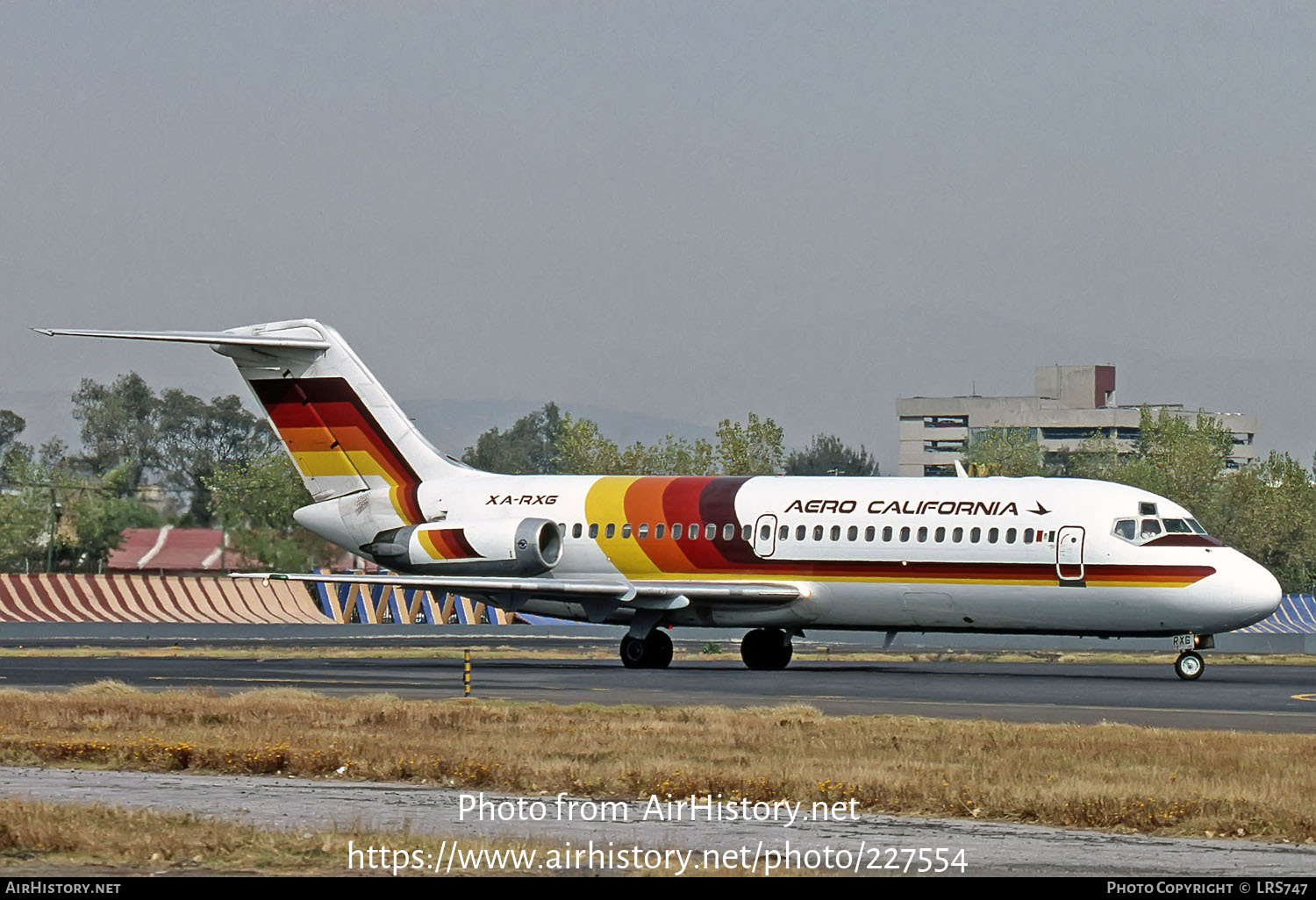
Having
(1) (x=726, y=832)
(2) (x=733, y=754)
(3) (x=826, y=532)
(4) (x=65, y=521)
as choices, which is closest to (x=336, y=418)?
(3) (x=826, y=532)

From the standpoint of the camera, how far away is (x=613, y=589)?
40.1 metres

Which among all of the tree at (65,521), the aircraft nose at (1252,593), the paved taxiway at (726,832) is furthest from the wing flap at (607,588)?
the tree at (65,521)

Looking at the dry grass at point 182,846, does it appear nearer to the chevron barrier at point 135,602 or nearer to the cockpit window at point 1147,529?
the cockpit window at point 1147,529

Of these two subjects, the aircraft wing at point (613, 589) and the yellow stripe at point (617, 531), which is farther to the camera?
the yellow stripe at point (617, 531)

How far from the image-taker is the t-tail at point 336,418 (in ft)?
145

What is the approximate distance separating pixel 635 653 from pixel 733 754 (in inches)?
838

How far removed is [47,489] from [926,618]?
8271cm

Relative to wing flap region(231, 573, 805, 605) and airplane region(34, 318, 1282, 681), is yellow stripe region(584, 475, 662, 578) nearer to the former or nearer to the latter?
airplane region(34, 318, 1282, 681)

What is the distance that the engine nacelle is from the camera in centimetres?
4156

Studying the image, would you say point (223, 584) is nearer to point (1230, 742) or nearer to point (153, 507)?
point (153, 507)

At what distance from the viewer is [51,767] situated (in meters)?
19.6

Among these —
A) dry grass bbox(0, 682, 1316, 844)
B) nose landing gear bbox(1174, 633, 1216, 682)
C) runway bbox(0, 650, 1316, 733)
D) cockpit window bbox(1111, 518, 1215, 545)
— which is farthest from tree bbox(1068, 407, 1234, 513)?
dry grass bbox(0, 682, 1316, 844)

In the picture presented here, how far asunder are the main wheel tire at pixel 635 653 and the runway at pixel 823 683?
497mm

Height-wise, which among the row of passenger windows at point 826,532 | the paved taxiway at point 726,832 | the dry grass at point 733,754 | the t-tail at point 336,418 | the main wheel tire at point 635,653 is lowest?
the main wheel tire at point 635,653
